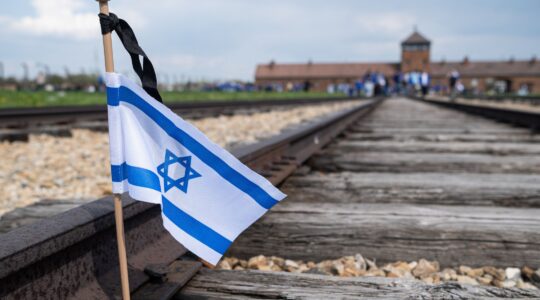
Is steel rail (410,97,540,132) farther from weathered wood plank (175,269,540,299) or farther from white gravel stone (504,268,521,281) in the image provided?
weathered wood plank (175,269,540,299)

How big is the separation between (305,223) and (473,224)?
720mm

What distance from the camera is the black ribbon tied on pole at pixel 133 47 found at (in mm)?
1230

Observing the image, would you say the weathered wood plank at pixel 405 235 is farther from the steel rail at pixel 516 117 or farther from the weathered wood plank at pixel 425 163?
the steel rail at pixel 516 117

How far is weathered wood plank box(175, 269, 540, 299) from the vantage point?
151 centimetres

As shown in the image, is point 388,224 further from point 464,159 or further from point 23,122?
point 23,122

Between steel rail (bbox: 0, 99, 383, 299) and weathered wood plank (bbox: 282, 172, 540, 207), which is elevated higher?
steel rail (bbox: 0, 99, 383, 299)

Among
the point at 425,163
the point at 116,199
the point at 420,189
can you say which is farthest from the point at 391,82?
the point at 116,199

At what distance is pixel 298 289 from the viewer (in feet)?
5.11

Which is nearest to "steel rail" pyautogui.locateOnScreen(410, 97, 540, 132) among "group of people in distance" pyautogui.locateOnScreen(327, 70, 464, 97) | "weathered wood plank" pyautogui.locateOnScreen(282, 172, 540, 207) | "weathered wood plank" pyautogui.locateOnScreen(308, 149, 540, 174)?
"weathered wood plank" pyautogui.locateOnScreen(308, 149, 540, 174)

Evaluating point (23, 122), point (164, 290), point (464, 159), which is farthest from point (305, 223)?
point (23, 122)

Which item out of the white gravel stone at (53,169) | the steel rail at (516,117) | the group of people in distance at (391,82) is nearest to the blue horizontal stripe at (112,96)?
the white gravel stone at (53,169)

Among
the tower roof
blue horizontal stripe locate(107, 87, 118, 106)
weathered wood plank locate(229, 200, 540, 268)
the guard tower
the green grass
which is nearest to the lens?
blue horizontal stripe locate(107, 87, 118, 106)

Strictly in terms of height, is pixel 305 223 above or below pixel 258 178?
below

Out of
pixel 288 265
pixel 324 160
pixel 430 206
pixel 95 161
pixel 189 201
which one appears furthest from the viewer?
pixel 95 161
